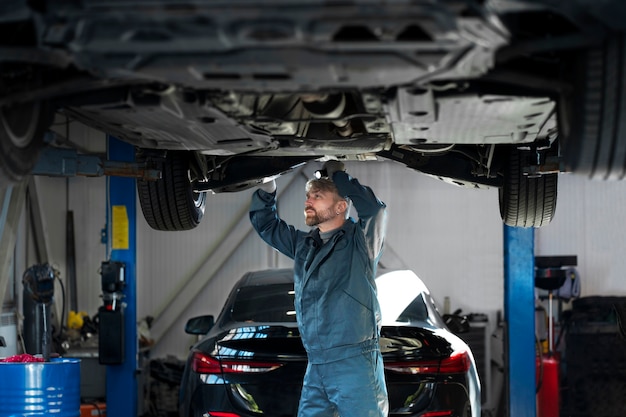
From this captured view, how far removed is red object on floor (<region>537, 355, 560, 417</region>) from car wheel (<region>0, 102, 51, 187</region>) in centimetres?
580

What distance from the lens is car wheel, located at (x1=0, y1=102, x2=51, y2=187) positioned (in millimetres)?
2928

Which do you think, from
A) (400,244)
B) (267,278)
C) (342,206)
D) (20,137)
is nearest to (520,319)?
(267,278)

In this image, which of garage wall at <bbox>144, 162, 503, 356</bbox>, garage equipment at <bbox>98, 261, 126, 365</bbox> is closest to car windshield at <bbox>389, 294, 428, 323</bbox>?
garage equipment at <bbox>98, 261, 126, 365</bbox>

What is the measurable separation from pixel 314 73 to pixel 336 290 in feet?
6.41

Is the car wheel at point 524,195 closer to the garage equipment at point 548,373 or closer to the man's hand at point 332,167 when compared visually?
the man's hand at point 332,167

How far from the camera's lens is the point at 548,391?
26.2 ft

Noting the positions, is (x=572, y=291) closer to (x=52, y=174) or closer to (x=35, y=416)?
(x=35, y=416)

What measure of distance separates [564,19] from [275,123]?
112 centimetres

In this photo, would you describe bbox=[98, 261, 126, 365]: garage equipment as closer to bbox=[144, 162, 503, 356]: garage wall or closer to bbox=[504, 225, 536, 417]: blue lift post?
bbox=[144, 162, 503, 356]: garage wall

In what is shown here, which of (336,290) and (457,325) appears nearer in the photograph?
(336,290)

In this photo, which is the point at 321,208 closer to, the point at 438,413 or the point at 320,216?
the point at 320,216

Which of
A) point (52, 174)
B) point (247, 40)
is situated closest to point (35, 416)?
point (52, 174)

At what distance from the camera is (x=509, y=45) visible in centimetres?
254

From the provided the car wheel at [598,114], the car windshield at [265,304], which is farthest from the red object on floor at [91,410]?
the car wheel at [598,114]
